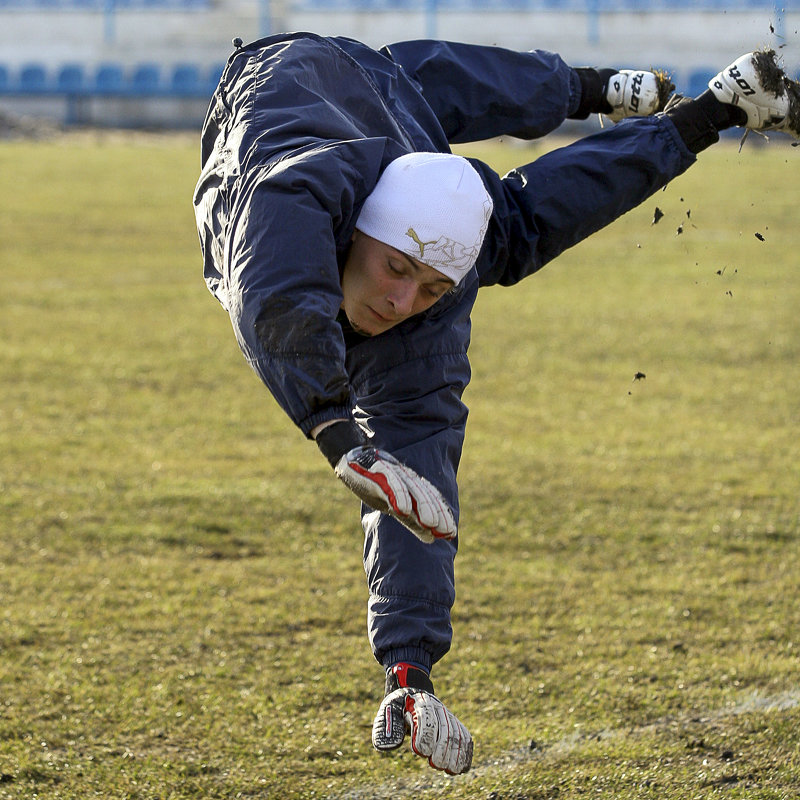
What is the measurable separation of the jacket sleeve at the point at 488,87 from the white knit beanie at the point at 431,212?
1031mm

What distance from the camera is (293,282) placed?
2674mm

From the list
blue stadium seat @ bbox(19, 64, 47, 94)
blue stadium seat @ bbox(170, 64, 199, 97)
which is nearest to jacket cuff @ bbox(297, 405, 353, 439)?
blue stadium seat @ bbox(170, 64, 199, 97)

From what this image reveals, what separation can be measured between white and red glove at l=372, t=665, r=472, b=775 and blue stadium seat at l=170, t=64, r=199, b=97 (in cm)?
3223

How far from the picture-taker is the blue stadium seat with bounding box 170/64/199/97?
110 feet

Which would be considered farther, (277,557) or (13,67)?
(13,67)

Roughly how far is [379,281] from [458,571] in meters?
2.02

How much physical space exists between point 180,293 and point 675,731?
791cm

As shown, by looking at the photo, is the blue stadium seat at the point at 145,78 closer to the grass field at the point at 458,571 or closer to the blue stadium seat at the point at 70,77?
the blue stadium seat at the point at 70,77

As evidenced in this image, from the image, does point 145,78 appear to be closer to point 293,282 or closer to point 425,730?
point 293,282

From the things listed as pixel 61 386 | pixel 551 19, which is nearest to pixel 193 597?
pixel 61 386

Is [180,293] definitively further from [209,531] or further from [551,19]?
[551,19]

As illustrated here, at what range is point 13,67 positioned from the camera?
36.1 m

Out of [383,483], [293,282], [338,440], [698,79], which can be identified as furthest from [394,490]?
[698,79]

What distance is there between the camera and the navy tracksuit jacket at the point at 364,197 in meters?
2.70
